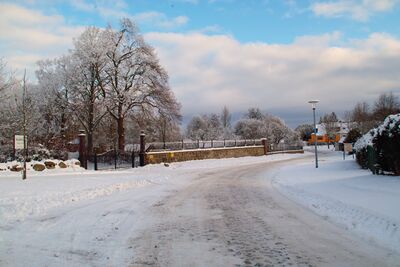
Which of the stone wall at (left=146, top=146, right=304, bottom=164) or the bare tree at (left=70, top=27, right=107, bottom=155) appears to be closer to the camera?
the stone wall at (left=146, top=146, right=304, bottom=164)

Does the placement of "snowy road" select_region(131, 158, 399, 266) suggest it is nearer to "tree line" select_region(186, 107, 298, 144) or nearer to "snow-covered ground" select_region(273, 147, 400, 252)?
"snow-covered ground" select_region(273, 147, 400, 252)

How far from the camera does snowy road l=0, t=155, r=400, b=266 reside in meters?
6.30

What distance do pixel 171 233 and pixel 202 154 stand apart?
30684 millimetres

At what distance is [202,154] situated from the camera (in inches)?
1529

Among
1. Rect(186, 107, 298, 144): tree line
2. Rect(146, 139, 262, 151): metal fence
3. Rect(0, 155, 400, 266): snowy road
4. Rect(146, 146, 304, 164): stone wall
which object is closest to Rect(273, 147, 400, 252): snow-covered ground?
Rect(0, 155, 400, 266): snowy road

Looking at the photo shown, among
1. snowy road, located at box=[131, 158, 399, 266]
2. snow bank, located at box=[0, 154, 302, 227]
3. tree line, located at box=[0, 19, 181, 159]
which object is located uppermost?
tree line, located at box=[0, 19, 181, 159]

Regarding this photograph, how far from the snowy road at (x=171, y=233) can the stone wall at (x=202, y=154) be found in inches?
739

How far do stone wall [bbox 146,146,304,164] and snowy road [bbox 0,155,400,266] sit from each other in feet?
61.6

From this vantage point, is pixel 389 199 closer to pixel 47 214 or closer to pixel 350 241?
pixel 350 241

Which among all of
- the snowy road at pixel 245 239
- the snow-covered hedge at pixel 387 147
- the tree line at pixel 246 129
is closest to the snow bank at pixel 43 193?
the snowy road at pixel 245 239

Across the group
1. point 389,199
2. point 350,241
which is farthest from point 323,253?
point 389,199

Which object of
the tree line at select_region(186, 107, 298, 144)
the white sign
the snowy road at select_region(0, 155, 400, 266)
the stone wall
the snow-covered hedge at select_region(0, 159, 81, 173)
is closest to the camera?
the snowy road at select_region(0, 155, 400, 266)

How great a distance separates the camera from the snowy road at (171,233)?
6.30 m

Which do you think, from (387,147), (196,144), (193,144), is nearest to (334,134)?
(196,144)
